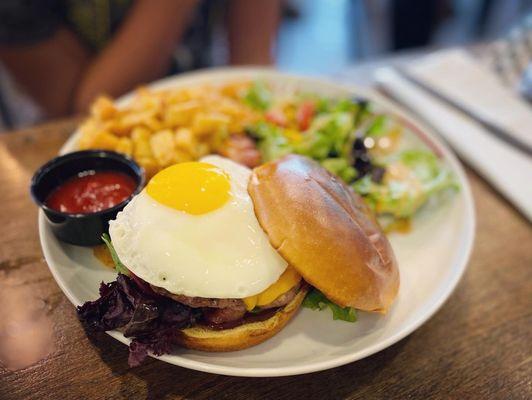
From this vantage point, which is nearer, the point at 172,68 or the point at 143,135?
the point at 143,135

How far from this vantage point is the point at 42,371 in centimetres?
134

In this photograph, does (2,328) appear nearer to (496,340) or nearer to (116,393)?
(116,393)

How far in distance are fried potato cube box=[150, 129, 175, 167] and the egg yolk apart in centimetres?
40

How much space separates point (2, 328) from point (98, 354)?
344mm

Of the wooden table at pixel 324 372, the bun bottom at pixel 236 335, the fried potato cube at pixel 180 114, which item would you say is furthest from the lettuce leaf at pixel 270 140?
the wooden table at pixel 324 372

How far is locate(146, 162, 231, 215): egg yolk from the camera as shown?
4.46ft

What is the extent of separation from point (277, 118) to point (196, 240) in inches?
48.3

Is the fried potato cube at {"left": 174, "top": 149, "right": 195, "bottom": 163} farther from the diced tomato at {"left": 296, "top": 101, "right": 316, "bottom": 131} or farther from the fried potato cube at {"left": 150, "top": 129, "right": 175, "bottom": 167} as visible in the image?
the diced tomato at {"left": 296, "top": 101, "right": 316, "bottom": 131}

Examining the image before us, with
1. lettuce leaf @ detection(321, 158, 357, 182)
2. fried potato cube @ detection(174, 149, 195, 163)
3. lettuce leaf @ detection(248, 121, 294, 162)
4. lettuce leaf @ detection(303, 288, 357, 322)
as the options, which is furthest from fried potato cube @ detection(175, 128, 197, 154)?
lettuce leaf @ detection(303, 288, 357, 322)

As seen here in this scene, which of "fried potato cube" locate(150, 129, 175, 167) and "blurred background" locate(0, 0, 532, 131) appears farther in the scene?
"blurred background" locate(0, 0, 532, 131)

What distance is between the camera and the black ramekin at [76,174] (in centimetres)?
156

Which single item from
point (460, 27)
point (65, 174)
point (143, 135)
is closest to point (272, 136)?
point (143, 135)

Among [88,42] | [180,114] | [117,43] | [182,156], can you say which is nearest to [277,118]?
[180,114]

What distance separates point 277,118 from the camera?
2365 mm
